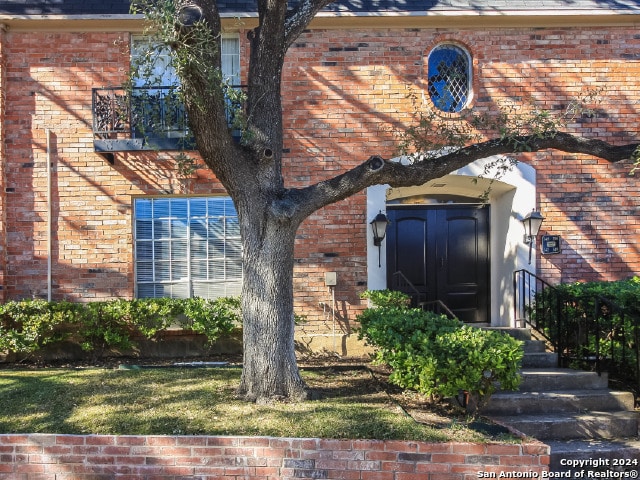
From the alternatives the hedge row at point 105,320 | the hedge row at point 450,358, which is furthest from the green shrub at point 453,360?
the hedge row at point 105,320

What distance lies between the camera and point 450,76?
343 inches

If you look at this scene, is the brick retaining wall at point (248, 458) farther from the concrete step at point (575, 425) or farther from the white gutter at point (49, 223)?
the white gutter at point (49, 223)

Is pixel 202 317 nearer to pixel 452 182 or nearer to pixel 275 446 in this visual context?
pixel 275 446

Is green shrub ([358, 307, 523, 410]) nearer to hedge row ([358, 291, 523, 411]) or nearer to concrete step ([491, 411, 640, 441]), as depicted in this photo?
hedge row ([358, 291, 523, 411])

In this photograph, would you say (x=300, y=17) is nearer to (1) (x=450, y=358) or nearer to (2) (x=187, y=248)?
(1) (x=450, y=358)

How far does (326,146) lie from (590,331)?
177 inches

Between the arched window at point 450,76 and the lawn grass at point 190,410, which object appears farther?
the arched window at point 450,76

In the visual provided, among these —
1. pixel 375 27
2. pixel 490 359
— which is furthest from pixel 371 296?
pixel 375 27

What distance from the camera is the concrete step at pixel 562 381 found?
6.41 meters

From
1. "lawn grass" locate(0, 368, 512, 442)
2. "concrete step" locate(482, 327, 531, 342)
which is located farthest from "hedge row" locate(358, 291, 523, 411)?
"concrete step" locate(482, 327, 531, 342)

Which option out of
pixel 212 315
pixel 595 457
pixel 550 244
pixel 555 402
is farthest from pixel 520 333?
pixel 212 315

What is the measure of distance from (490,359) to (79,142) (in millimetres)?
6792

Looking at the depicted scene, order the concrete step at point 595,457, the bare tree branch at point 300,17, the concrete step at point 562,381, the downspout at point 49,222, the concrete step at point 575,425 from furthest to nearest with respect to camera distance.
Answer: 1. the downspout at point 49,222
2. the concrete step at point 562,381
3. the bare tree branch at point 300,17
4. the concrete step at point 575,425
5. the concrete step at point 595,457

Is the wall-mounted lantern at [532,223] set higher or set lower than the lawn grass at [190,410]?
higher
